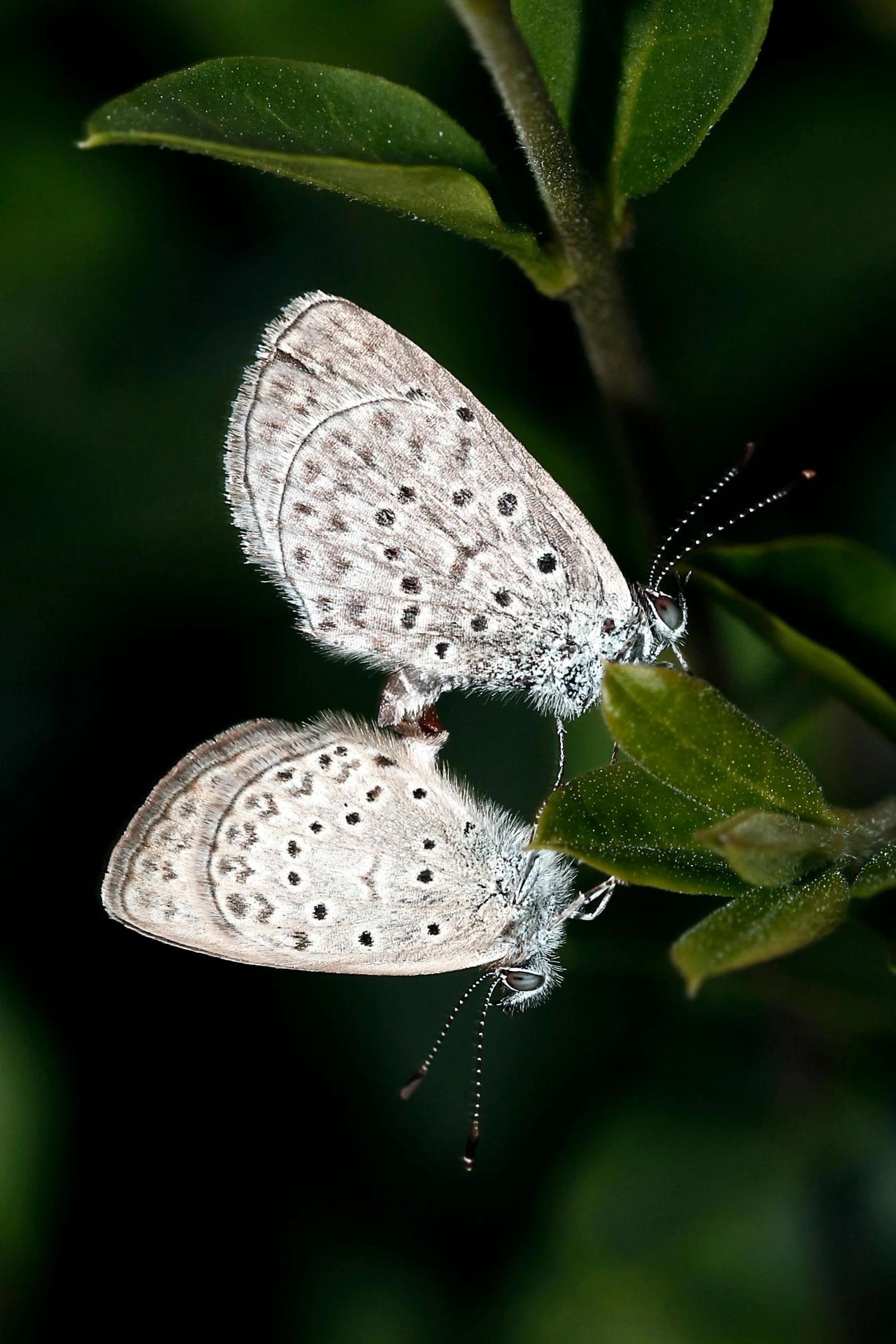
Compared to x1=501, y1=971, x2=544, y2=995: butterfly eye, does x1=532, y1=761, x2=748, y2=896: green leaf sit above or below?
above

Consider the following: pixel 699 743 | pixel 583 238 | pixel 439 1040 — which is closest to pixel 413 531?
pixel 583 238

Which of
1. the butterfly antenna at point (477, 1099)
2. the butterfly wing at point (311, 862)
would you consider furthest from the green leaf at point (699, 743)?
the butterfly antenna at point (477, 1099)

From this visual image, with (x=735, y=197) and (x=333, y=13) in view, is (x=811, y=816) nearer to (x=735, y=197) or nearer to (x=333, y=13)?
(x=735, y=197)

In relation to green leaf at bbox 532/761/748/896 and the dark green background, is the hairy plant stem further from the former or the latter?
the dark green background

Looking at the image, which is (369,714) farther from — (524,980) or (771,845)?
(771,845)

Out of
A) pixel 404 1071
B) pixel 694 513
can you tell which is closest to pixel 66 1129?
pixel 404 1071

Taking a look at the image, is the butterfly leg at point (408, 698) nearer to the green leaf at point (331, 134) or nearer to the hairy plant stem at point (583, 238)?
the hairy plant stem at point (583, 238)

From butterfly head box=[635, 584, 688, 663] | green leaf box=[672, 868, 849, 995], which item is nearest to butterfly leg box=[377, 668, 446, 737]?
butterfly head box=[635, 584, 688, 663]
